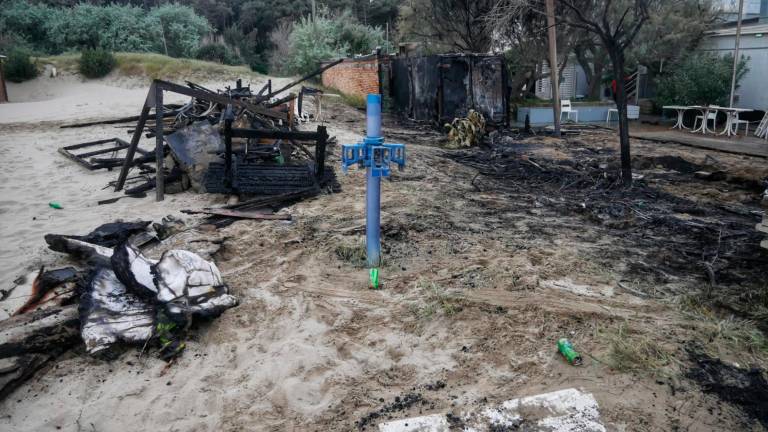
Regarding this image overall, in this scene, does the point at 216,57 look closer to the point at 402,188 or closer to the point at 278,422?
the point at 402,188

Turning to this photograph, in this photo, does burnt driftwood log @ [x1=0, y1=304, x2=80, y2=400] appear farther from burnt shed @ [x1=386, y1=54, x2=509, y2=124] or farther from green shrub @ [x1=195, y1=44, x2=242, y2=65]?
green shrub @ [x1=195, y1=44, x2=242, y2=65]

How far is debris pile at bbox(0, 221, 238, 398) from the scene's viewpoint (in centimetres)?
311

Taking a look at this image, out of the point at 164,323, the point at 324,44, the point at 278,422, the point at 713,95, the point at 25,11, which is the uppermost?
the point at 25,11

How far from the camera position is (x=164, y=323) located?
11.0 feet

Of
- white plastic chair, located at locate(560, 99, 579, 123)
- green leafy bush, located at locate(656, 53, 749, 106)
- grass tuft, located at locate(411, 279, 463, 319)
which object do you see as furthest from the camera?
white plastic chair, located at locate(560, 99, 579, 123)

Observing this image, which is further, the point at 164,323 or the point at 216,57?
the point at 216,57

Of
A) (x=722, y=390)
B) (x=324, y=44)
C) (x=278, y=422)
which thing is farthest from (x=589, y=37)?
(x=278, y=422)

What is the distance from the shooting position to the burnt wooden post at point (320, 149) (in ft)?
21.9

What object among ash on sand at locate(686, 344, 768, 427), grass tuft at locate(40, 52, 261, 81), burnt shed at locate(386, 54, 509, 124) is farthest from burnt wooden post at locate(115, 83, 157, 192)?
grass tuft at locate(40, 52, 261, 81)

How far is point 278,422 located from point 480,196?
507 cm

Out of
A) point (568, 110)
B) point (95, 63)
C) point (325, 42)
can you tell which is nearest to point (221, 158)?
point (568, 110)

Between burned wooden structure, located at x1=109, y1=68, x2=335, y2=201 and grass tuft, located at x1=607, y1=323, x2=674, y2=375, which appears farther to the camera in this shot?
burned wooden structure, located at x1=109, y1=68, x2=335, y2=201

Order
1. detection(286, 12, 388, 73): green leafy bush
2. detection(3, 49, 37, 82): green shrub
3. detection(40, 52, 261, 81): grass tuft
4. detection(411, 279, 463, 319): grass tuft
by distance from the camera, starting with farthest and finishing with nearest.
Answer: detection(286, 12, 388, 73): green leafy bush < detection(40, 52, 261, 81): grass tuft < detection(3, 49, 37, 82): green shrub < detection(411, 279, 463, 319): grass tuft

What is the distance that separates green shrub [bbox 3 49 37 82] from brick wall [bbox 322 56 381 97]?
443 inches
